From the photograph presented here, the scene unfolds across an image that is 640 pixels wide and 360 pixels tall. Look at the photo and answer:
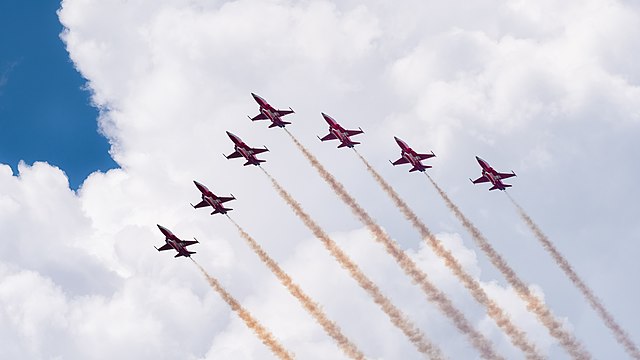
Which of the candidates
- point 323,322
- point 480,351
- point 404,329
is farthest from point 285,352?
point 480,351

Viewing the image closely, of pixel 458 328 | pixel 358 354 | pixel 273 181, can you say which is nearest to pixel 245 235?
pixel 273 181

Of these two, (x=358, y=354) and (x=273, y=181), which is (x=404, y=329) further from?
(x=273, y=181)

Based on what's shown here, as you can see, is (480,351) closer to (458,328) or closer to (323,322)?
(458,328)

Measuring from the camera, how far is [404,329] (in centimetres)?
19950

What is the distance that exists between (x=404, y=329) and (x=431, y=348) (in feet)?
20.6

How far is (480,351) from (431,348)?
9.41m

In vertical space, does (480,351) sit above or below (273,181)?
below

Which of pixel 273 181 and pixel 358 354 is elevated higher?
pixel 273 181

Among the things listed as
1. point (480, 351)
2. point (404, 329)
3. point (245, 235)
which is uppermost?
point (245, 235)

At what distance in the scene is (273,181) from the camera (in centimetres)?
19988

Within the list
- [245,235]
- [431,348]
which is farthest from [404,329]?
[245,235]

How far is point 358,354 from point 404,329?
10415mm

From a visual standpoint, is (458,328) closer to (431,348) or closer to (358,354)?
(431,348)

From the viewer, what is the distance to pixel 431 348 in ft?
652
